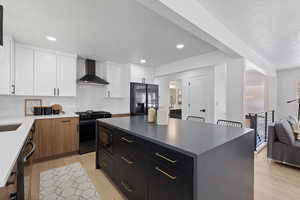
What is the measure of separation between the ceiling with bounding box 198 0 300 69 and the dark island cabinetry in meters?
1.89

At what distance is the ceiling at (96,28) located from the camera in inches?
68.9

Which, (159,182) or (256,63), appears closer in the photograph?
(159,182)

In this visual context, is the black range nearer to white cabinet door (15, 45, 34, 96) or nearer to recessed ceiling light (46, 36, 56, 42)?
white cabinet door (15, 45, 34, 96)

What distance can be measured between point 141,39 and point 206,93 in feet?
9.42

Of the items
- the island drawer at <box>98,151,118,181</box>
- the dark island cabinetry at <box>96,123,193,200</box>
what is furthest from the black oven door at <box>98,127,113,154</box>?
the island drawer at <box>98,151,118,181</box>

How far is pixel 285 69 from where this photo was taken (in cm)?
545

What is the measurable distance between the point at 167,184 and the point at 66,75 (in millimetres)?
3444

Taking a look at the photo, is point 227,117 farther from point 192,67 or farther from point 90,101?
point 90,101

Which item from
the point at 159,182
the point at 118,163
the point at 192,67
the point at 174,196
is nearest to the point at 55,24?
the point at 118,163

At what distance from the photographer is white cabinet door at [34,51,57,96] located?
122 inches

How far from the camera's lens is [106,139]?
2.18 metres

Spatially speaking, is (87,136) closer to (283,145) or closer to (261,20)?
(261,20)

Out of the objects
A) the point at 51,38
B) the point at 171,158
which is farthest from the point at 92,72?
the point at 171,158

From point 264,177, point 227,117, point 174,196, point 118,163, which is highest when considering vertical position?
point 227,117
